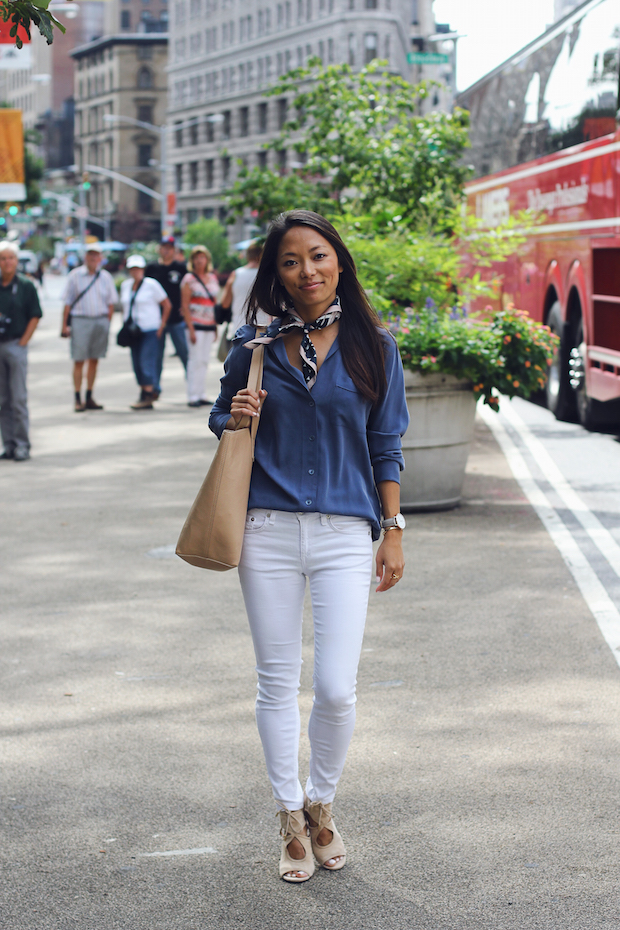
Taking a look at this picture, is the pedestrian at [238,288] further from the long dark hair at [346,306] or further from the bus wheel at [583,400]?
the long dark hair at [346,306]

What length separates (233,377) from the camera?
360cm

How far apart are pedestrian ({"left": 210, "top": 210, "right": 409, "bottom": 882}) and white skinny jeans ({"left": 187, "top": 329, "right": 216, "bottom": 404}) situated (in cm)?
1158

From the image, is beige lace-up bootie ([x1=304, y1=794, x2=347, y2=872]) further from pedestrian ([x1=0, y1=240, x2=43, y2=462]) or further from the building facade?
the building facade

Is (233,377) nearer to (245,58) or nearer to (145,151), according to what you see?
(245,58)

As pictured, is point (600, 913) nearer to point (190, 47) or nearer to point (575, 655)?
point (575, 655)

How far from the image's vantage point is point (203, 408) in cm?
1568

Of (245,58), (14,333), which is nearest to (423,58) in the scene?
(14,333)

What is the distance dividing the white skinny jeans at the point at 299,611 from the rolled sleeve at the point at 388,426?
0.18 meters

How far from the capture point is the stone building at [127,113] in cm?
13038

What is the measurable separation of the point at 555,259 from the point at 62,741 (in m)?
11.2

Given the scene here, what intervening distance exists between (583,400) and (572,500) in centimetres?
460

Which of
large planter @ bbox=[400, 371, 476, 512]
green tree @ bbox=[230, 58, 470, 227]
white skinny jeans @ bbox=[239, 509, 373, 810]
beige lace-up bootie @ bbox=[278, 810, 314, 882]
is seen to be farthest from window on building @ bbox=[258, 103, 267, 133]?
beige lace-up bootie @ bbox=[278, 810, 314, 882]

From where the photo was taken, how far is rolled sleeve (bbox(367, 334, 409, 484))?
11.9 feet

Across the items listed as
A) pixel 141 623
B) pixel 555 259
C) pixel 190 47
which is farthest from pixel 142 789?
pixel 190 47
